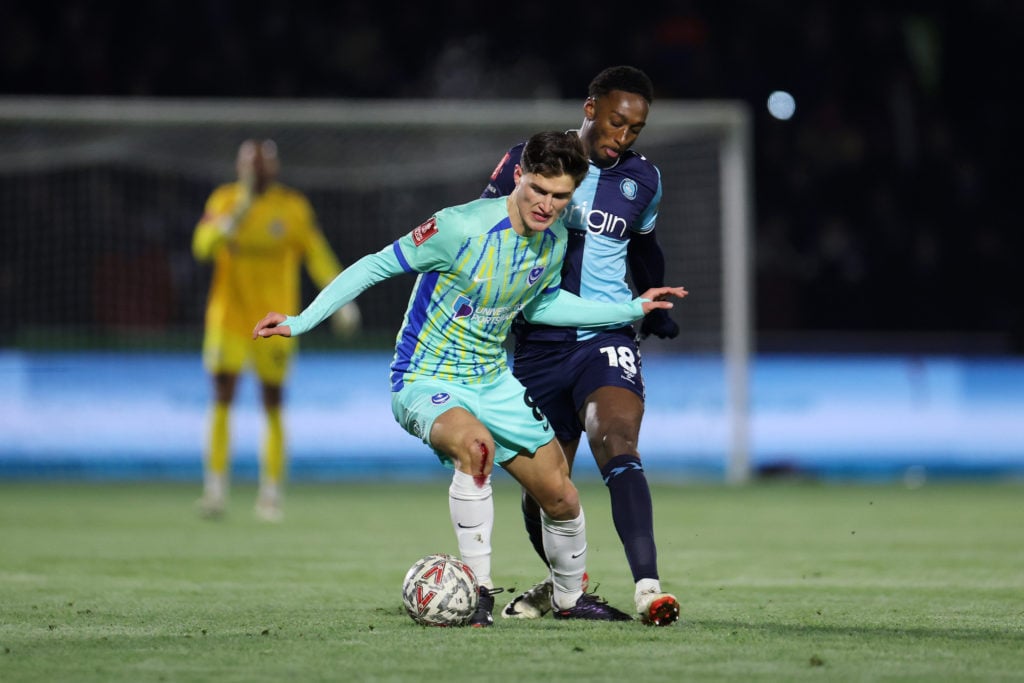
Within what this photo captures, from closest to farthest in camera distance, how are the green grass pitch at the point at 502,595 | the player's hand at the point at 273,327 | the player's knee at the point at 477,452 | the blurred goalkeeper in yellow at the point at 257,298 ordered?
1. the green grass pitch at the point at 502,595
2. the player's hand at the point at 273,327
3. the player's knee at the point at 477,452
4. the blurred goalkeeper in yellow at the point at 257,298

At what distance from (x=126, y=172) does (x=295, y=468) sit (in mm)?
3221

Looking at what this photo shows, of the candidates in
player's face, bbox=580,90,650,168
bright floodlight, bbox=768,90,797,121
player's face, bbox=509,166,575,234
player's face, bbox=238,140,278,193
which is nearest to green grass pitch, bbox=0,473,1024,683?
player's face, bbox=509,166,575,234

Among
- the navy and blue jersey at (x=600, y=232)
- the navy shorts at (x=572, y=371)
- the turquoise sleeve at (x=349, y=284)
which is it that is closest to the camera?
the turquoise sleeve at (x=349, y=284)

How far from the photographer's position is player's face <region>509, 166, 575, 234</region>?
5.45 m

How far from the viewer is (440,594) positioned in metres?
5.38

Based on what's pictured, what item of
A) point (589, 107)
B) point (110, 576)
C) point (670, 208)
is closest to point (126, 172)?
point (670, 208)

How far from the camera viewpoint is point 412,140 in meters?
14.8

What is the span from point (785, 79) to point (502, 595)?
13.8 meters

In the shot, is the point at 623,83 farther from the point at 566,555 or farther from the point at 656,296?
the point at 566,555

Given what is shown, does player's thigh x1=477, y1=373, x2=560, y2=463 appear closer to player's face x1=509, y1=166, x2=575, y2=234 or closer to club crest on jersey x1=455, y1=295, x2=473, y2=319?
club crest on jersey x1=455, y1=295, x2=473, y2=319

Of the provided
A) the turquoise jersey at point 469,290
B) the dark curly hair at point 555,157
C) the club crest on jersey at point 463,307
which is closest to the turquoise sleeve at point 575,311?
the turquoise jersey at point 469,290

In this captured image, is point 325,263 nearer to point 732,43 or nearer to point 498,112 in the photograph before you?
point 498,112

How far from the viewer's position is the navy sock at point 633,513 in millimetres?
5426

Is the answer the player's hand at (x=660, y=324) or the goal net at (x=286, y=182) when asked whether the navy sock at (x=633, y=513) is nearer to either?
the player's hand at (x=660, y=324)
